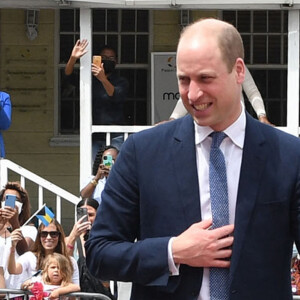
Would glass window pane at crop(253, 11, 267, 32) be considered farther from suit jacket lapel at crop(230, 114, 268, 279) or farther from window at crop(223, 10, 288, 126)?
suit jacket lapel at crop(230, 114, 268, 279)

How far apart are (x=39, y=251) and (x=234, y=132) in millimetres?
4604

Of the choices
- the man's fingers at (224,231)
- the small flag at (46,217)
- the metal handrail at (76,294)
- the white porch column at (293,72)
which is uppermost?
the white porch column at (293,72)

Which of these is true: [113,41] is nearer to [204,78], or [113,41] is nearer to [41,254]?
[41,254]

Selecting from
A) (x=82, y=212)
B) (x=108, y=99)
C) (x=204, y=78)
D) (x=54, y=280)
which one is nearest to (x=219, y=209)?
(x=204, y=78)

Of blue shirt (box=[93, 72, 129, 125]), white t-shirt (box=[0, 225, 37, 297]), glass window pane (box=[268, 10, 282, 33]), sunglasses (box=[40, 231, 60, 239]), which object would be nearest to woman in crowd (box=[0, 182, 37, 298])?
white t-shirt (box=[0, 225, 37, 297])

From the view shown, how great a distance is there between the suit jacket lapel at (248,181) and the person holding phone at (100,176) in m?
5.40

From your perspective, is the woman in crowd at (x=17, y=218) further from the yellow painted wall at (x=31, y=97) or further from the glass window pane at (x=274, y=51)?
the glass window pane at (x=274, y=51)

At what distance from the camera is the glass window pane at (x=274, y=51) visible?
12.4 metres

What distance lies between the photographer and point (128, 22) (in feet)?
41.1

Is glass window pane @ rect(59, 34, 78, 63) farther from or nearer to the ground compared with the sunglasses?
farther from the ground

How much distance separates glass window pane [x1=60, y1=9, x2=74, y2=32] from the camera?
1244 centimetres

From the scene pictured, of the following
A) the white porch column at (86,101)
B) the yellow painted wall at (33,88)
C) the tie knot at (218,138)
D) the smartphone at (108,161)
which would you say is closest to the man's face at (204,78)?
the tie knot at (218,138)

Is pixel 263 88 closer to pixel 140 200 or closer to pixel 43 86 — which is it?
Result: pixel 43 86

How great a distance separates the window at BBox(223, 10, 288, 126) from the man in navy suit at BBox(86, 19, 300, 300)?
9.29m
